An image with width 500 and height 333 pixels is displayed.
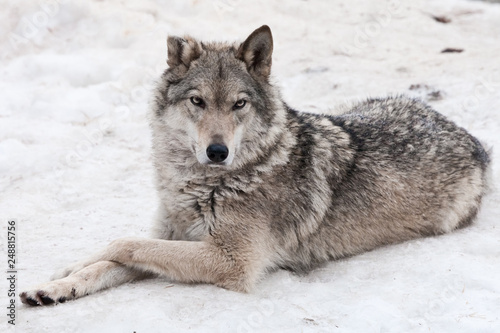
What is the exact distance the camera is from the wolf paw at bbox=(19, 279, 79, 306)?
13.0ft

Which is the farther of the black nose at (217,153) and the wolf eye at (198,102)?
the wolf eye at (198,102)

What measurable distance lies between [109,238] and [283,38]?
20.7ft

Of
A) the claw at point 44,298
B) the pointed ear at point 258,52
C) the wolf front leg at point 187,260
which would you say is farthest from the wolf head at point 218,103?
the claw at point 44,298

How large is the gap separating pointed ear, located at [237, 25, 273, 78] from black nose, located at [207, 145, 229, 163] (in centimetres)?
87

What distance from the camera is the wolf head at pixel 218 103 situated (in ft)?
14.9

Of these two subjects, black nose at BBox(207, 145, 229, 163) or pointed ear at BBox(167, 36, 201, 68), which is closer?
black nose at BBox(207, 145, 229, 163)

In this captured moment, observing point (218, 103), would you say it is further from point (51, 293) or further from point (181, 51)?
point (51, 293)

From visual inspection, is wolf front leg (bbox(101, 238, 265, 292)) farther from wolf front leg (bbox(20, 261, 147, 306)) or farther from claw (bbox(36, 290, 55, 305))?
claw (bbox(36, 290, 55, 305))

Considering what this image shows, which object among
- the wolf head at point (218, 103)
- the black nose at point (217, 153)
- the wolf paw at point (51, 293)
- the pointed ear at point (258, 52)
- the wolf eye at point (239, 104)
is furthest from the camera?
the pointed ear at point (258, 52)

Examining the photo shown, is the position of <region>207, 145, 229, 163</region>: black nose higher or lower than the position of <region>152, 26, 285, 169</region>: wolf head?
lower

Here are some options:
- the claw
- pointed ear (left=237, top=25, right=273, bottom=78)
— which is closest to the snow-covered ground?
the claw

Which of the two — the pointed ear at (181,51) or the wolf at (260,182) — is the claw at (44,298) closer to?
the wolf at (260,182)

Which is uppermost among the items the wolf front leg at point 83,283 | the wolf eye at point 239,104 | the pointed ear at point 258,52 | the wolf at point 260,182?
the pointed ear at point 258,52

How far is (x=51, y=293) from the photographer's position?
4020 mm
